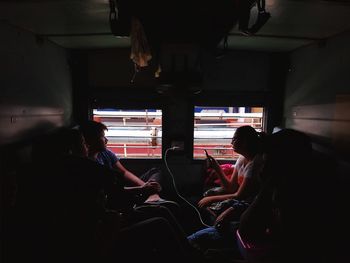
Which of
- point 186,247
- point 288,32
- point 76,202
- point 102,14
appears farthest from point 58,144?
point 288,32

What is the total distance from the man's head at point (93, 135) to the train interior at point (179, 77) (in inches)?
15.7

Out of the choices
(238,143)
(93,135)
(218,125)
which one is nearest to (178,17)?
(238,143)

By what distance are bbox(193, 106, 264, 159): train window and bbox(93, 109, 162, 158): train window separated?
542 millimetres

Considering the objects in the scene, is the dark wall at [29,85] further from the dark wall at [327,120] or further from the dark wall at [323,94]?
the dark wall at [323,94]

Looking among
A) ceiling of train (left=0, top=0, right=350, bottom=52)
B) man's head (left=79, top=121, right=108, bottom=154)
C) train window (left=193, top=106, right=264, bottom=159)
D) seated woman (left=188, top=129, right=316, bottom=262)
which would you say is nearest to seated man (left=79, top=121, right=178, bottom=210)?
man's head (left=79, top=121, right=108, bottom=154)

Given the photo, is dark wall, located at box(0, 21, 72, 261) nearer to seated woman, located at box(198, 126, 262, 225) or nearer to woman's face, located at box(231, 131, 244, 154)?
seated woman, located at box(198, 126, 262, 225)

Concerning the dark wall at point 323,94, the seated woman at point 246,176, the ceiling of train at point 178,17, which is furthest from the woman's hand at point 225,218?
the ceiling of train at point 178,17

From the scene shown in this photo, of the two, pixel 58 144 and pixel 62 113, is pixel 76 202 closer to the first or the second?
pixel 58 144

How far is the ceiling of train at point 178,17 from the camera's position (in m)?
1.66

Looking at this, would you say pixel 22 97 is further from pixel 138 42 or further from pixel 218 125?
pixel 218 125

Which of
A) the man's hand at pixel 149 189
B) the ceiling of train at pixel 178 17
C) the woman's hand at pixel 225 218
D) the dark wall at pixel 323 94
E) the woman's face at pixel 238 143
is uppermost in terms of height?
the ceiling of train at pixel 178 17

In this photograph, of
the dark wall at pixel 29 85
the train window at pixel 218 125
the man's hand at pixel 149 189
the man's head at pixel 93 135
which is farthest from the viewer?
the train window at pixel 218 125

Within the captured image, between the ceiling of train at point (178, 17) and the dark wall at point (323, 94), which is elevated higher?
the ceiling of train at point (178, 17)

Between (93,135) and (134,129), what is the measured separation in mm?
1042
